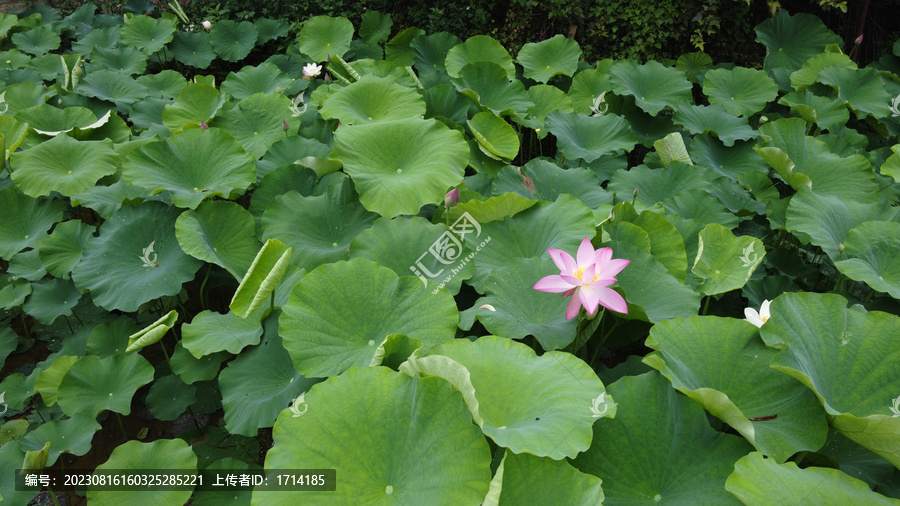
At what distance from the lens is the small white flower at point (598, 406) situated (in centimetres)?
118

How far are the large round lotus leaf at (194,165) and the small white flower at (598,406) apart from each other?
152 cm

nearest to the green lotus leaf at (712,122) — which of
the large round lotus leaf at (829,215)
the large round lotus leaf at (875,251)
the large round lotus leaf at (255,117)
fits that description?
the large round lotus leaf at (829,215)

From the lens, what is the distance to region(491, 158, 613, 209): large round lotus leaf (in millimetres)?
2129

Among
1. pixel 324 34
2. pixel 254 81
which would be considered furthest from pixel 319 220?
pixel 324 34

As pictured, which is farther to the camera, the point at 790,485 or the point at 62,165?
the point at 62,165

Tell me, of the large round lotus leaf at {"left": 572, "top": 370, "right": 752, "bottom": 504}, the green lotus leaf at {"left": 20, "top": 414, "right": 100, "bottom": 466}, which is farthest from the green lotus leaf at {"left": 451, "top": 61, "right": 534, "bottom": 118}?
the green lotus leaf at {"left": 20, "top": 414, "right": 100, "bottom": 466}

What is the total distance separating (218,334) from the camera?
177 cm

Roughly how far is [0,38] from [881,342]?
17.7 feet

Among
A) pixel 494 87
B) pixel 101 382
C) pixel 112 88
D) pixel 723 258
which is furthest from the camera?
pixel 112 88

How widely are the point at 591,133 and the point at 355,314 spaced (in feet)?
5.57

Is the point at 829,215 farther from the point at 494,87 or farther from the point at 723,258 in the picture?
the point at 494,87

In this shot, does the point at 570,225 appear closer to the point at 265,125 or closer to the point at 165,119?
the point at 265,125

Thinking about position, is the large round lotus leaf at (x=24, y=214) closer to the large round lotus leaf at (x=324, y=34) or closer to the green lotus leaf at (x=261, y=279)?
the green lotus leaf at (x=261, y=279)

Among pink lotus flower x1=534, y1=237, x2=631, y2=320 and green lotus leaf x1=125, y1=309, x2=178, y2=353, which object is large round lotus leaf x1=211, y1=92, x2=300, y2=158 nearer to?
green lotus leaf x1=125, y1=309, x2=178, y2=353
